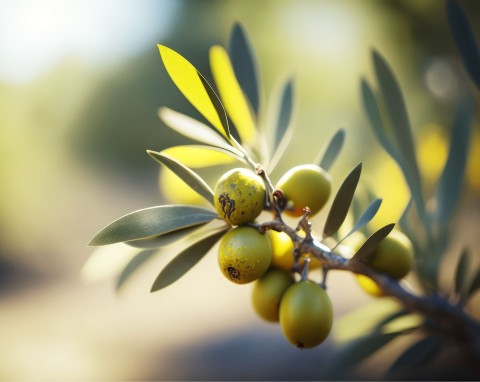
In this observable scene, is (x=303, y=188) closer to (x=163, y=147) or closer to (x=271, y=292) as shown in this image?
(x=271, y=292)

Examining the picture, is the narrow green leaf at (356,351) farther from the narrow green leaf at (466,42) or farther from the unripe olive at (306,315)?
the narrow green leaf at (466,42)

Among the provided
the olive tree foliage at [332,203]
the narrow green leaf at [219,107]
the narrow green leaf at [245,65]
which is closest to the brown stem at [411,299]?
the olive tree foliage at [332,203]

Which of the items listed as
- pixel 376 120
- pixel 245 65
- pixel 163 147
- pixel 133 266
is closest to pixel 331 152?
pixel 376 120

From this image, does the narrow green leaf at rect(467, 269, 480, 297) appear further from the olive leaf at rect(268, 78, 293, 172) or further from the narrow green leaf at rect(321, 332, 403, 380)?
the olive leaf at rect(268, 78, 293, 172)

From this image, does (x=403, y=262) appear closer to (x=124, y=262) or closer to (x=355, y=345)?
(x=355, y=345)

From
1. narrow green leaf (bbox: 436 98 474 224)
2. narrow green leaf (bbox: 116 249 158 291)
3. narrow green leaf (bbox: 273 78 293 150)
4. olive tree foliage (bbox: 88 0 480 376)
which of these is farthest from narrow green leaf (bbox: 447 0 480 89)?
narrow green leaf (bbox: 116 249 158 291)

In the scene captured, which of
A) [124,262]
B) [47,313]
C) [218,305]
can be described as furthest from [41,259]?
[124,262]
